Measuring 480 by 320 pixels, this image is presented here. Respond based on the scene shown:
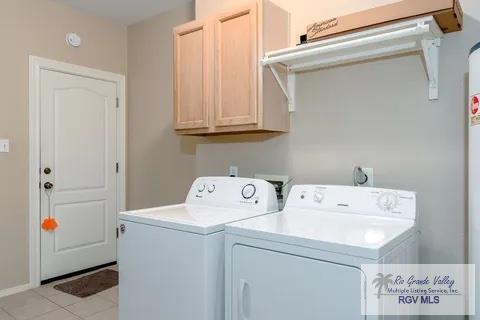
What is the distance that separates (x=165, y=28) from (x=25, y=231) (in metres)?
2.18

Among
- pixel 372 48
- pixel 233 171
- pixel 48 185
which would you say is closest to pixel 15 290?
pixel 48 185

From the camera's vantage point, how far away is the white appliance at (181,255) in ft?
4.81

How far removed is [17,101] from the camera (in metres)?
2.90

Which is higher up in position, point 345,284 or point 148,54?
point 148,54

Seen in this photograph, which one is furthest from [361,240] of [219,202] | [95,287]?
[95,287]

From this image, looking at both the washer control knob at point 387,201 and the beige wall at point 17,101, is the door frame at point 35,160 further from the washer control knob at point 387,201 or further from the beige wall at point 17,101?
the washer control knob at point 387,201

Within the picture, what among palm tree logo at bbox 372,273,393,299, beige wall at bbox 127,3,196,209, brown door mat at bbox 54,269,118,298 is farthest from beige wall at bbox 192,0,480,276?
brown door mat at bbox 54,269,118,298

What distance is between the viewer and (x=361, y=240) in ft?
3.93

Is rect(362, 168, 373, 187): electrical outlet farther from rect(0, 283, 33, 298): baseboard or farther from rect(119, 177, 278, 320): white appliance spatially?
rect(0, 283, 33, 298): baseboard

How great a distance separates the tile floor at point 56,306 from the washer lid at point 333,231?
1625mm

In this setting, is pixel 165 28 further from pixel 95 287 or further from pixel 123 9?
pixel 95 287

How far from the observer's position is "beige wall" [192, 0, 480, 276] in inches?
64.8

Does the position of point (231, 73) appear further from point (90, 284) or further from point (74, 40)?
point (90, 284)

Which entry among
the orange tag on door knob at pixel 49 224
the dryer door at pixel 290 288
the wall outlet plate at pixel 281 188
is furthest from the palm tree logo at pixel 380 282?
the orange tag on door knob at pixel 49 224
